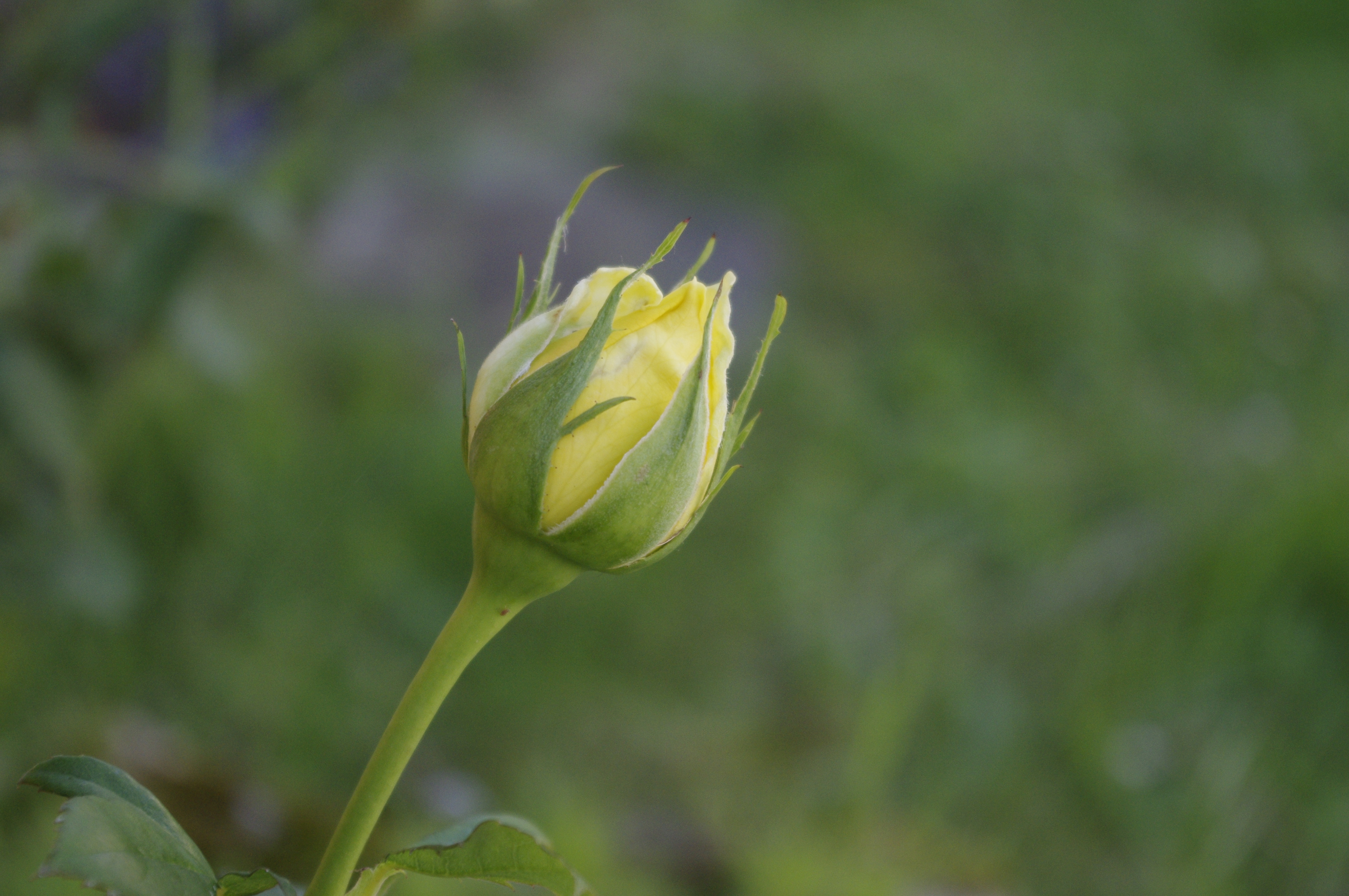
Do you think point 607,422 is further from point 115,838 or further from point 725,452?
point 115,838

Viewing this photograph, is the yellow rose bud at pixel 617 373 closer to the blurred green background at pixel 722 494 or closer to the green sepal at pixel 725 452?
the green sepal at pixel 725 452

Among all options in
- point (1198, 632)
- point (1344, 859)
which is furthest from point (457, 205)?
point (1344, 859)

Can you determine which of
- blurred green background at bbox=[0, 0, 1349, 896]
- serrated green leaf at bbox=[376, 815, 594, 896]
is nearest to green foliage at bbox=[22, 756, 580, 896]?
serrated green leaf at bbox=[376, 815, 594, 896]

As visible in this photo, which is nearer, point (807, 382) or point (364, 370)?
point (364, 370)

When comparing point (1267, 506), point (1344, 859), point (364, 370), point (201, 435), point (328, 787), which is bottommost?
point (328, 787)

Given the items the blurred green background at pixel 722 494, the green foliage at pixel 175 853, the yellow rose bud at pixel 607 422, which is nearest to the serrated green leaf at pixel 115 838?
the green foliage at pixel 175 853

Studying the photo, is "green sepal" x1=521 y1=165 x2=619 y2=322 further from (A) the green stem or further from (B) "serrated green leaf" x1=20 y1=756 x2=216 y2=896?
(B) "serrated green leaf" x1=20 y1=756 x2=216 y2=896

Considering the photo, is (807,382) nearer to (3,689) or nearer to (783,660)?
(783,660)

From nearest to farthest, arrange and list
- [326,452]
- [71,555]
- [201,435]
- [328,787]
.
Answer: [71,555] < [328,787] < [201,435] < [326,452]

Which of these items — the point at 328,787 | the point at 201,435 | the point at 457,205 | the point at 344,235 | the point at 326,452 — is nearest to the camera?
the point at 328,787
